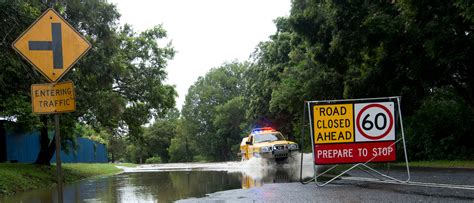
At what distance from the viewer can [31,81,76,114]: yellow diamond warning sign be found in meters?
6.22

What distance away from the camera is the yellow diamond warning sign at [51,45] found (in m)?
6.29

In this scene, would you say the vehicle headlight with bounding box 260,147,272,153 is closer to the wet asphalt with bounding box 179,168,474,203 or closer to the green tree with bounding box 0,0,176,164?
the green tree with bounding box 0,0,176,164

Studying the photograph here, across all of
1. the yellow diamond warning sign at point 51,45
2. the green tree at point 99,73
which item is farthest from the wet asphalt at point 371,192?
the green tree at point 99,73

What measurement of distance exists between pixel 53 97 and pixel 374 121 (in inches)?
272

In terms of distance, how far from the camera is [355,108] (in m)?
10.6

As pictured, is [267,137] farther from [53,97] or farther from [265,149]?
[53,97]

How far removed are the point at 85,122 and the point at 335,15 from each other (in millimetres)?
14111

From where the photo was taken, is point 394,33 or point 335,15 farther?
point 335,15

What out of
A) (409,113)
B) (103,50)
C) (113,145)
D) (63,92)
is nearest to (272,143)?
(409,113)

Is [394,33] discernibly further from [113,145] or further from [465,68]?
[113,145]

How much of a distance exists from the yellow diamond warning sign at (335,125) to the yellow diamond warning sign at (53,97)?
233 inches

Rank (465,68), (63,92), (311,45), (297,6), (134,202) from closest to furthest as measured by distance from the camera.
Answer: (63,92)
(134,202)
(465,68)
(311,45)
(297,6)

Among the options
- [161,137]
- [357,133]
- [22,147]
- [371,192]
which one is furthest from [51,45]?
[161,137]

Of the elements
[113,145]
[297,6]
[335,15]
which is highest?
[297,6]
